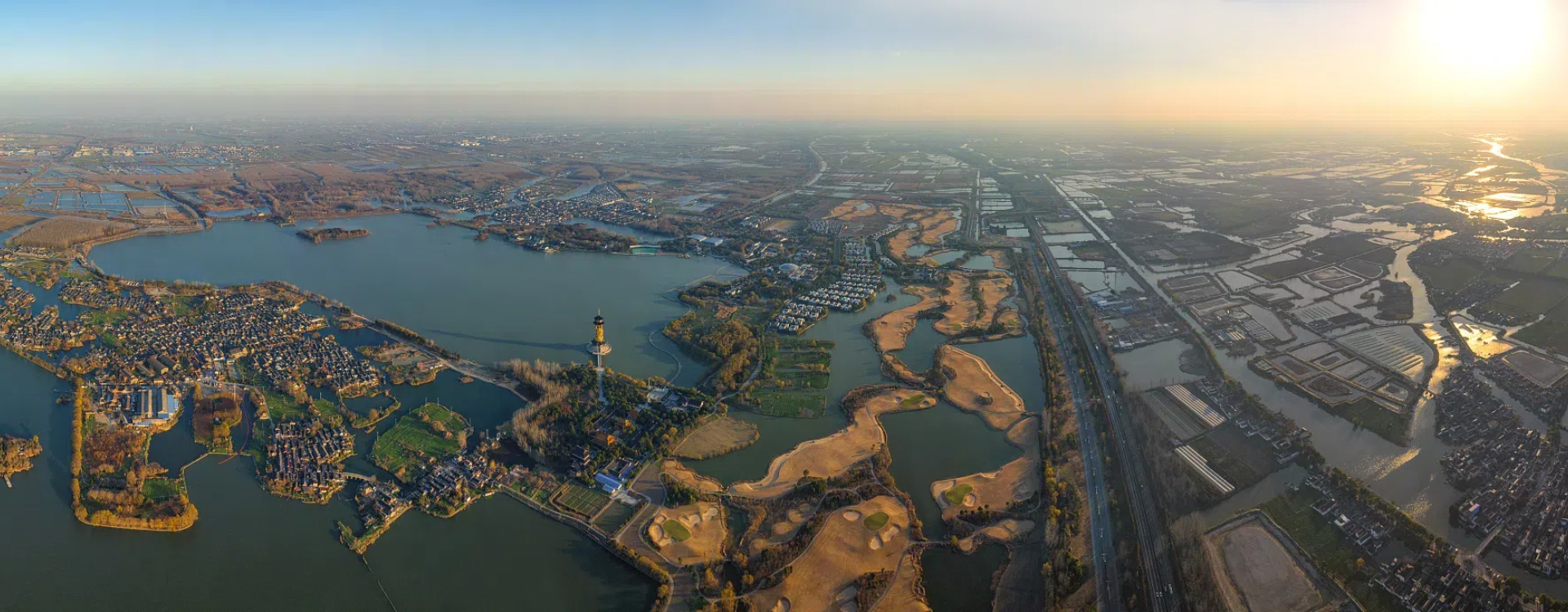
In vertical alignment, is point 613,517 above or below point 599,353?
below

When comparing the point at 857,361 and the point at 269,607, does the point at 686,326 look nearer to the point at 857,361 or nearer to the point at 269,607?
the point at 857,361

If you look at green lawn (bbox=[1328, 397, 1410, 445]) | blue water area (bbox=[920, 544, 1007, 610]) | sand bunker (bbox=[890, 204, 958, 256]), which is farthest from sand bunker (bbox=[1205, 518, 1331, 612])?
sand bunker (bbox=[890, 204, 958, 256])

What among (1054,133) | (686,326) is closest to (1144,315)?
(686,326)

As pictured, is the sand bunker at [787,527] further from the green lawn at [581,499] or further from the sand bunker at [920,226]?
the sand bunker at [920,226]

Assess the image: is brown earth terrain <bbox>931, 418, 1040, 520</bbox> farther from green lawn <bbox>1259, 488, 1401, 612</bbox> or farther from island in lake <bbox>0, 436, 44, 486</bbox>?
island in lake <bbox>0, 436, 44, 486</bbox>

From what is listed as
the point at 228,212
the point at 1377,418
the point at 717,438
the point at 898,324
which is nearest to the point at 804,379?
the point at 717,438

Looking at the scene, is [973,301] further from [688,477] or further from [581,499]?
[581,499]

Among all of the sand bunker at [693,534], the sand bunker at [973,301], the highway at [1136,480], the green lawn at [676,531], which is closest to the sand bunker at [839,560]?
the sand bunker at [693,534]
